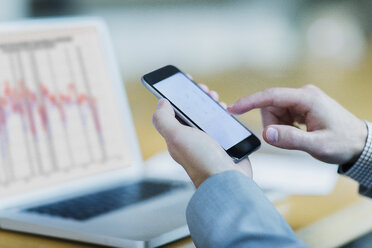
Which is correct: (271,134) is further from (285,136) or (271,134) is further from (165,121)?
(165,121)

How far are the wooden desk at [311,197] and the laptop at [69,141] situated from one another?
2.7 inches

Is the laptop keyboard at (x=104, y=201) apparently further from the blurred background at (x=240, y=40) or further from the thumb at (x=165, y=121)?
the blurred background at (x=240, y=40)

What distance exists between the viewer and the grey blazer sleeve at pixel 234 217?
39 cm

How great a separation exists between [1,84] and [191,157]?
0.38 meters

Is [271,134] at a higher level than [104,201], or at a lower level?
higher

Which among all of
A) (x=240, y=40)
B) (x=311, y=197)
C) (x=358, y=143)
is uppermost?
(x=358, y=143)

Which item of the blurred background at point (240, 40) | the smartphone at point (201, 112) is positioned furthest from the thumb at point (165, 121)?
the blurred background at point (240, 40)

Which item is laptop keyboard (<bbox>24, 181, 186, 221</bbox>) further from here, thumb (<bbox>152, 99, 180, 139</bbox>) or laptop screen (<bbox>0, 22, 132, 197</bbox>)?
thumb (<bbox>152, 99, 180, 139</bbox>)

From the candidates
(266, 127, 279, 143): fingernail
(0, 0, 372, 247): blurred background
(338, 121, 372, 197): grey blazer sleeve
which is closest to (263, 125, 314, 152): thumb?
(266, 127, 279, 143): fingernail

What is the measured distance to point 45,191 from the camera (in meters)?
0.69

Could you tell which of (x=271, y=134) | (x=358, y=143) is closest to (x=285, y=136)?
(x=271, y=134)

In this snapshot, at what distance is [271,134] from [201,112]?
9 centimetres

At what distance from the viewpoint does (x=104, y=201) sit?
0.66 meters

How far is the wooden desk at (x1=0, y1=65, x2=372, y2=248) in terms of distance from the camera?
22.6 inches
